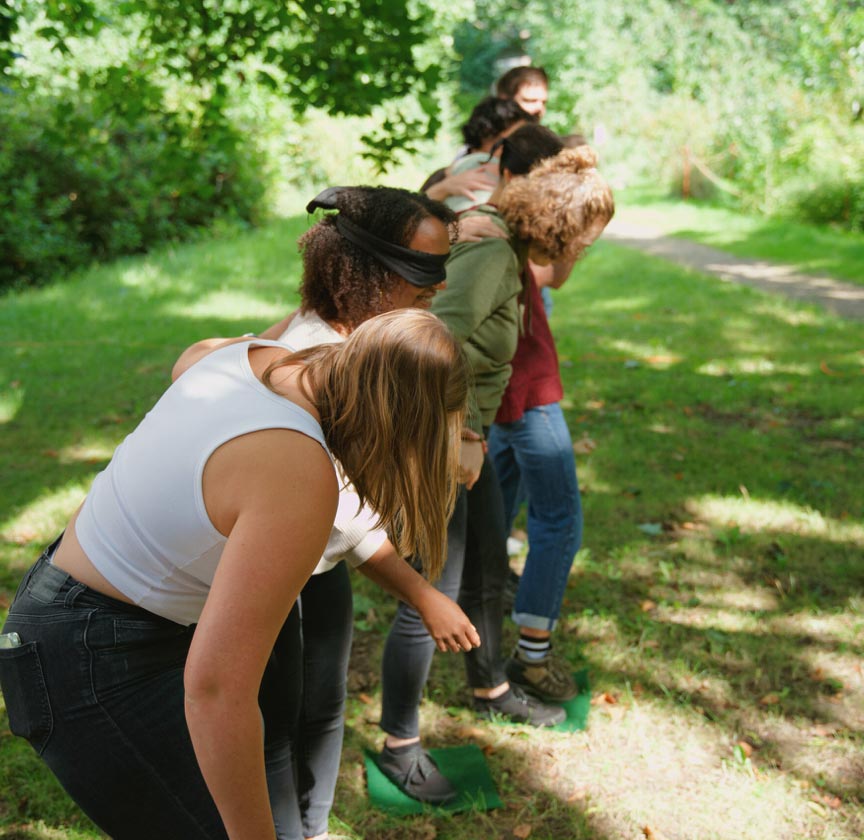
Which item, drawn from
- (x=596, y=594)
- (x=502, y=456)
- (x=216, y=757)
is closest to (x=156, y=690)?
(x=216, y=757)

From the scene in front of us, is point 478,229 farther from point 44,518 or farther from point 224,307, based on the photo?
point 224,307

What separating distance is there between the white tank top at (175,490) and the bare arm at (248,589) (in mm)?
37

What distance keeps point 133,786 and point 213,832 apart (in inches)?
6.0

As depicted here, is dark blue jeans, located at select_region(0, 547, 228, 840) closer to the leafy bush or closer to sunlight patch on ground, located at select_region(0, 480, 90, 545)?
sunlight patch on ground, located at select_region(0, 480, 90, 545)

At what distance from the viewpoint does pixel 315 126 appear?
56.4 feet

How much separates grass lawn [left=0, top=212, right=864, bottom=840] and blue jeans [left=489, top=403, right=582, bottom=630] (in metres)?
0.44

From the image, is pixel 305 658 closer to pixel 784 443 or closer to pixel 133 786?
pixel 133 786

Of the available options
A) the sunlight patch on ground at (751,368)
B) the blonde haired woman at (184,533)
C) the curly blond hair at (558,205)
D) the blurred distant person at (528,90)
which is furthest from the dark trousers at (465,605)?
→ the sunlight patch on ground at (751,368)

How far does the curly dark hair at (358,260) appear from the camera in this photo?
2035mm

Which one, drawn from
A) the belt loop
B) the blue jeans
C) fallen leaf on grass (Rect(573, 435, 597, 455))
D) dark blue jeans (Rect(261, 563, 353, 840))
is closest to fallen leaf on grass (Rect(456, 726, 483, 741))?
the blue jeans

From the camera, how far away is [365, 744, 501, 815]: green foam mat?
277 centimetres

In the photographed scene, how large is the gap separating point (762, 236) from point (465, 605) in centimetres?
1304

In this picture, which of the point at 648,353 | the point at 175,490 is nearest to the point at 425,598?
the point at 175,490

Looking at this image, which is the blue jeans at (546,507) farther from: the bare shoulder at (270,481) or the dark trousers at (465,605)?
the bare shoulder at (270,481)
